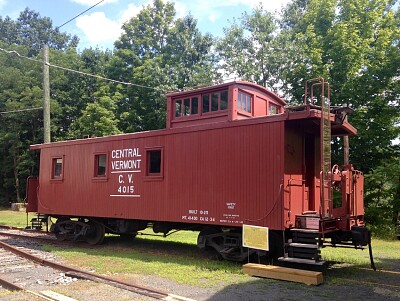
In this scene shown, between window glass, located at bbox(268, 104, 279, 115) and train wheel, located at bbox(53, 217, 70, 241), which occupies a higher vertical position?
window glass, located at bbox(268, 104, 279, 115)

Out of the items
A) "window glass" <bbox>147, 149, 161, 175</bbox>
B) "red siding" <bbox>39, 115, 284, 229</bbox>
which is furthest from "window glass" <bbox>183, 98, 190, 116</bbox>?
"window glass" <bbox>147, 149, 161, 175</bbox>

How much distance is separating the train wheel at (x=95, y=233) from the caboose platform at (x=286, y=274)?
5.88m

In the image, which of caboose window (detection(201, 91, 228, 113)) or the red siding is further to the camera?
caboose window (detection(201, 91, 228, 113))

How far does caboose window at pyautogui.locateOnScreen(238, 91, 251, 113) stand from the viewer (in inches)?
394

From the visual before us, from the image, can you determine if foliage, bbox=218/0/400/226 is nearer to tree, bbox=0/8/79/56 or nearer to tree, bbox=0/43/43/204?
tree, bbox=0/43/43/204

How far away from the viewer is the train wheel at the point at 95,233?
40.6ft

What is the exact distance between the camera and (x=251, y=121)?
29.2 feet

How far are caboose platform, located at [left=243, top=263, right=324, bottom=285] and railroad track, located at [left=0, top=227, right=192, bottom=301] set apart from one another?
2.16 meters

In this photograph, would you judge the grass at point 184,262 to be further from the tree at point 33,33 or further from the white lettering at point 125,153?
the tree at point 33,33

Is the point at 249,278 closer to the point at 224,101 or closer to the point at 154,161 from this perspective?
the point at 224,101

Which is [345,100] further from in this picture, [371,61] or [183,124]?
[183,124]

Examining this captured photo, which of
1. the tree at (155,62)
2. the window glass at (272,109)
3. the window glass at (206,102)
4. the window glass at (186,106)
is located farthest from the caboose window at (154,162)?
the tree at (155,62)

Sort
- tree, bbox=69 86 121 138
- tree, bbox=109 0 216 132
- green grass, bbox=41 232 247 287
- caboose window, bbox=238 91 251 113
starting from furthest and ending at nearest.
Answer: tree, bbox=109 0 216 132 < tree, bbox=69 86 121 138 < caboose window, bbox=238 91 251 113 < green grass, bbox=41 232 247 287

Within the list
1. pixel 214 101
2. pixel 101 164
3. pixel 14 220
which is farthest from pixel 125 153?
pixel 14 220
